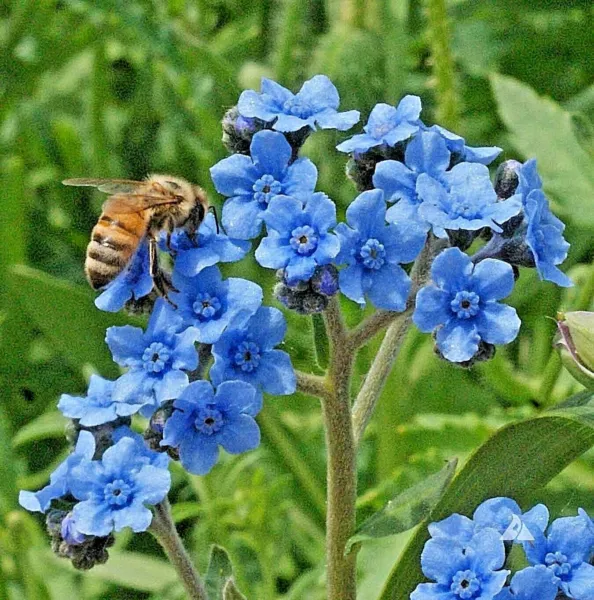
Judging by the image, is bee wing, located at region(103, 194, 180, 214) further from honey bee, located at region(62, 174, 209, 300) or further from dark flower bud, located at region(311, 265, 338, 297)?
dark flower bud, located at region(311, 265, 338, 297)

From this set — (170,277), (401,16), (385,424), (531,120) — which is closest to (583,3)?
(401,16)

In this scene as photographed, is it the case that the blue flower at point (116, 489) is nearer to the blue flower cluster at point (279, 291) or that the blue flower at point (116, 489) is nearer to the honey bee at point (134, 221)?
the blue flower cluster at point (279, 291)

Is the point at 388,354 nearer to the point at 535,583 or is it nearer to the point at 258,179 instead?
the point at 258,179

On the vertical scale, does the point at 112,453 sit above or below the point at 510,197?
below

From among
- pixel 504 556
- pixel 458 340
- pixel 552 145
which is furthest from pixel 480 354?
pixel 552 145

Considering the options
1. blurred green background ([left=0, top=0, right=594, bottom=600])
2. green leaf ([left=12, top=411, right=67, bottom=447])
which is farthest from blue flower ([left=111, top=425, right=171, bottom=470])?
green leaf ([left=12, top=411, right=67, bottom=447])

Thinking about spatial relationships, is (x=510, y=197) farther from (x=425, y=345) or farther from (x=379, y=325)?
(x=425, y=345)
